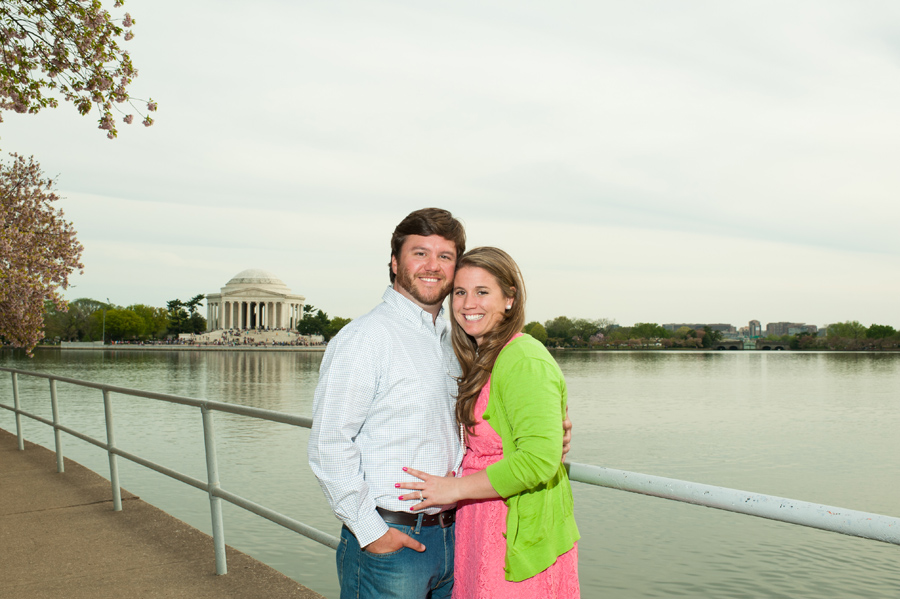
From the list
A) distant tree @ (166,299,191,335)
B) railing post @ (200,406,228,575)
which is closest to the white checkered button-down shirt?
railing post @ (200,406,228,575)

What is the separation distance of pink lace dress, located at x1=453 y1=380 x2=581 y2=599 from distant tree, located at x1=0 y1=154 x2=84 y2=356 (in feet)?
51.8

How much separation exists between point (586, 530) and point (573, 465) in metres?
Answer: 12.2

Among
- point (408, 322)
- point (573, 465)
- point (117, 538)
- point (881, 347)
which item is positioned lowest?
point (881, 347)

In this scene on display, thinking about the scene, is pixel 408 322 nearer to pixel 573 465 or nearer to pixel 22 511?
pixel 573 465

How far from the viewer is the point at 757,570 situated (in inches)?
504

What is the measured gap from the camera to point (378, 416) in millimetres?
2744

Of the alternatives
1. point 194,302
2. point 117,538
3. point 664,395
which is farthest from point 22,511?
point 194,302

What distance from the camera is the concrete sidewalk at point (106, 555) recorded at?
5105 millimetres

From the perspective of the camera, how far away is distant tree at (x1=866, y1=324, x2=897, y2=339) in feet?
548

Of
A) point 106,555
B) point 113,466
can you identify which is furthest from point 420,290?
point 113,466

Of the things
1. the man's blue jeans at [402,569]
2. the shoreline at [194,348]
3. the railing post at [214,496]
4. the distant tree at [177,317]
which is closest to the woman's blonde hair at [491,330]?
the man's blue jeans at [402,569]

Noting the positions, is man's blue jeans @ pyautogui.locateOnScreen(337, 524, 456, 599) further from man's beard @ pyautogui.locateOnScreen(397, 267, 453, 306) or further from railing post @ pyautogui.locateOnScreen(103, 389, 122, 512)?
railing post @ pyautogui.locateOnScreen(103, 389, 122, 512)

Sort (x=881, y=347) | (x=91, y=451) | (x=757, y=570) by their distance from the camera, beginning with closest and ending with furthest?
(x=757, y=570) < (x=91, y=451) < (x=881, y=347)

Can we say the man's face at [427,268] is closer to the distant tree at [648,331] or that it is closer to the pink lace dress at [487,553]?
the pink lace dress at [487,553]
